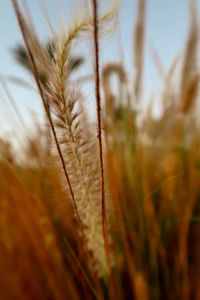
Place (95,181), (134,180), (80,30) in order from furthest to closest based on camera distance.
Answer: (134,180)
(95,181)
(80,30)

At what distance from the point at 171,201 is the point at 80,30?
58 cm

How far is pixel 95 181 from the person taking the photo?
0.37 metres

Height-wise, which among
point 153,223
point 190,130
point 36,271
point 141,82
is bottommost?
point 36,271

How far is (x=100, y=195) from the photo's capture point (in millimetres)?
372

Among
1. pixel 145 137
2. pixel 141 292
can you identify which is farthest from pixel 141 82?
pixel 141 292

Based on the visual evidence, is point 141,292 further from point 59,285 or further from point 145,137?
point 145,137

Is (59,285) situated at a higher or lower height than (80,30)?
lower

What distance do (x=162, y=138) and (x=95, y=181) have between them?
1.93 ft

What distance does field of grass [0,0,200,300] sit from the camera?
10.0 inches

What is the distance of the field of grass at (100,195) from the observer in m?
0.25

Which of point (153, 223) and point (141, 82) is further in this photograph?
point (141, 82)

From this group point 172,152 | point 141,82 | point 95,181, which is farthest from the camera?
point 172,152

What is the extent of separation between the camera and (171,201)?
681mm

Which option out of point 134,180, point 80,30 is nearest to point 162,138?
point 134,180
